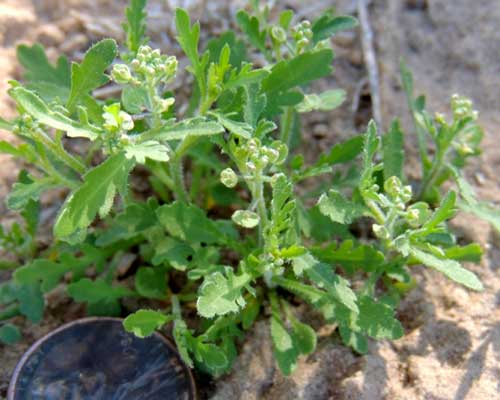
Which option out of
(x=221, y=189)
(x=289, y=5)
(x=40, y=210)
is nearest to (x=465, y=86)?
(x=289, y=5)

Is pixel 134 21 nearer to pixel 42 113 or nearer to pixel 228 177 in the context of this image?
pixel 42 113

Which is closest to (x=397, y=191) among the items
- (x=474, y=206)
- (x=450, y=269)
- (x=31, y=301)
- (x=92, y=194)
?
(x=450, y=269)

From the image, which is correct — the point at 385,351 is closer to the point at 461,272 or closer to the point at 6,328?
the point at 461,272

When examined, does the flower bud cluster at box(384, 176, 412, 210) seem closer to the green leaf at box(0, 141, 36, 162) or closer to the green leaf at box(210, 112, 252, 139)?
the green leaf at box(210, 112, 252, 139)

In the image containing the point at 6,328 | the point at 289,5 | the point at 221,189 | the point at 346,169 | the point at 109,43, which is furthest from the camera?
the point at 289,5

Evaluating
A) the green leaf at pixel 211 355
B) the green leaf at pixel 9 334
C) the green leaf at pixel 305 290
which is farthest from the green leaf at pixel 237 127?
the green leaf at pixel 9 334

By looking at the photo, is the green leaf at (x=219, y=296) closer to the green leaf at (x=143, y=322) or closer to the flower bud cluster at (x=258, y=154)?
the green leaf at (x=143, y=322)

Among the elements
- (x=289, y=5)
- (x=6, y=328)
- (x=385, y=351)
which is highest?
(x=289, y=5)
